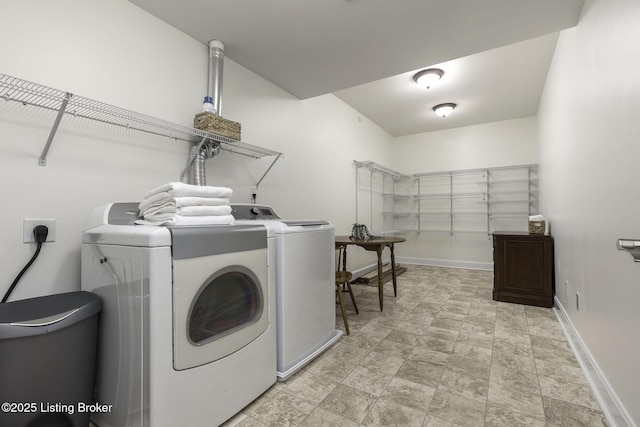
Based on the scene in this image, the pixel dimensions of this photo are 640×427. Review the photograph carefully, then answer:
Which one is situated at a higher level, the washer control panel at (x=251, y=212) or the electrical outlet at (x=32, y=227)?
the washer control panel at (x=251, y=212)

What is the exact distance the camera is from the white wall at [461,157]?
15.6 feet

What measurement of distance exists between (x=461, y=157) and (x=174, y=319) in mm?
5318

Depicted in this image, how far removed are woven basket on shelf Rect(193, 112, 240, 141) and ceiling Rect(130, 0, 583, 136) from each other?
643mm

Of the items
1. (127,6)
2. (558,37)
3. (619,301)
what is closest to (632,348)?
(619,301)

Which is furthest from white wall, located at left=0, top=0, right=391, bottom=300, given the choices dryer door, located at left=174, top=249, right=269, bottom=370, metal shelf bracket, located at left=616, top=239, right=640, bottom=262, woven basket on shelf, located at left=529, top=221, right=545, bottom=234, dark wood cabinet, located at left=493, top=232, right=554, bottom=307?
woven basket on shelf, located at left=529, top=221, right=545, bottom=234

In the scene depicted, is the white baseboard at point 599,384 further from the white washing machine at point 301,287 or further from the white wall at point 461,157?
the white wall at point 461,157

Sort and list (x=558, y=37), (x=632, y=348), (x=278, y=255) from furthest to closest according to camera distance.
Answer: (x=558, y=37) → (x=278, y=255) → (x=632, y=348)

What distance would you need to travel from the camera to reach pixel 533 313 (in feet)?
9.33

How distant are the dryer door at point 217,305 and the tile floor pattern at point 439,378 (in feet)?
1.29

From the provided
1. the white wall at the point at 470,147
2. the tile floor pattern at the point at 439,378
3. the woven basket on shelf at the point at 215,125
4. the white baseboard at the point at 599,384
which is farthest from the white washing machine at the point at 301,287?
the white wall at the point at 470,147

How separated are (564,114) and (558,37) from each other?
0.77 m

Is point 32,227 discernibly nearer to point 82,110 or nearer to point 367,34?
point 82,110

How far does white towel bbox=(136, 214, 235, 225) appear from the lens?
1.27 m

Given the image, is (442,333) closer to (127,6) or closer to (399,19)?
(399,19)
